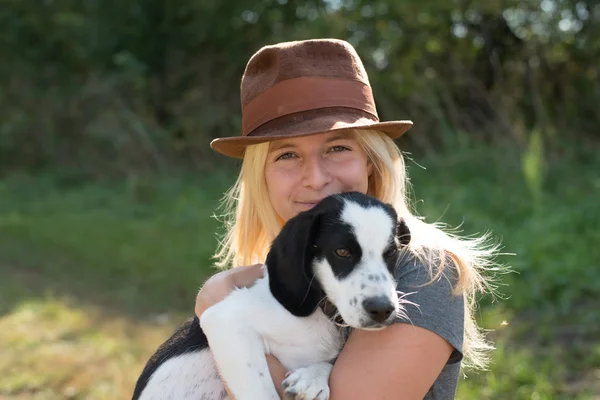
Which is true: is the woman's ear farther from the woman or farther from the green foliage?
the green foliage

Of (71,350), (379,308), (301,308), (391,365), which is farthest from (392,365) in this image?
(71,350)

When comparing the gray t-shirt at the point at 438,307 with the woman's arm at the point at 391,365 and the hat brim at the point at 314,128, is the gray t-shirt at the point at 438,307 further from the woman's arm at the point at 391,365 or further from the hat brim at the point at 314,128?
the hat brim at the point at 314,128

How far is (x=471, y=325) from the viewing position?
2.09m

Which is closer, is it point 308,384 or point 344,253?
point 308,384

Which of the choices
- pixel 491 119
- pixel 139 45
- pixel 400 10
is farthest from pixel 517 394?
pixel 139 45

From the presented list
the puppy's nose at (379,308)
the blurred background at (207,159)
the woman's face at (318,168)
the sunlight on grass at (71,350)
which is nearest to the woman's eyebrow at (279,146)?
the woman's face at (318,168)

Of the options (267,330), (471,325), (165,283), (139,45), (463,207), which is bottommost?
(471,325)

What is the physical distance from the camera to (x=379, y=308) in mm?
1595

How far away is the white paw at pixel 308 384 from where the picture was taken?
1613 mm

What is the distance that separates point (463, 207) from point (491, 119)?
2.23 meters

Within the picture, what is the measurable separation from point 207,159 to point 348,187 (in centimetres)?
783

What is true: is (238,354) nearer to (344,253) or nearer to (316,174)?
(344,253)

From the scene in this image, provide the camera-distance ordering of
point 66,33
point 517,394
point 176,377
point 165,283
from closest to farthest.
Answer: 1. point 176,377
2. point 517,394
3. point 165,283
4. point 66,33

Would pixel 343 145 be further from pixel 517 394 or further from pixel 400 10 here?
pixel 400 10
